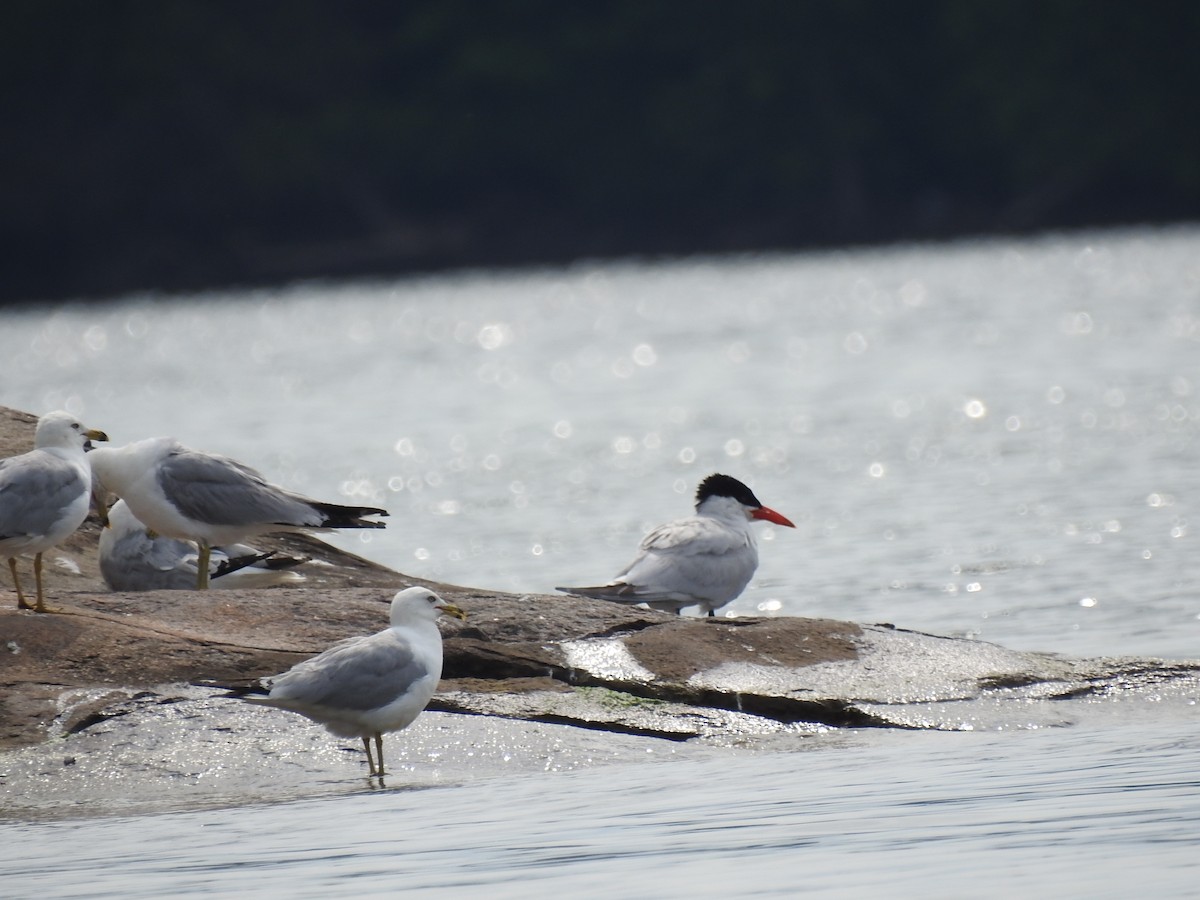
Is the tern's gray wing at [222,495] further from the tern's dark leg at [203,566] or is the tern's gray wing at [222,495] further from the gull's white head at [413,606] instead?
the gull's white head at [413,606]

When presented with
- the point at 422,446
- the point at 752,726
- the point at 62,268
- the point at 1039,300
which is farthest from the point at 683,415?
the point at 62,268

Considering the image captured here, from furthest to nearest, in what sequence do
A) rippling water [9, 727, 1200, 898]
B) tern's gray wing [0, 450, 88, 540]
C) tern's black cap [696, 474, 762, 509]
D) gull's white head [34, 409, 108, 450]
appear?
tern's black cap [696, 474, 762, 509], gull's white head [34, 409, 108, 450], tern's gray wing [0, 450, 88, 540], rippling water [9, 727, 1200, 898]

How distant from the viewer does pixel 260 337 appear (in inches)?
2238

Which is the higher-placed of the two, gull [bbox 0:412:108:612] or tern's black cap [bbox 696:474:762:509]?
tern's black cap [bbox 696:474:762:509]

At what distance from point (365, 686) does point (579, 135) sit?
3257 inches

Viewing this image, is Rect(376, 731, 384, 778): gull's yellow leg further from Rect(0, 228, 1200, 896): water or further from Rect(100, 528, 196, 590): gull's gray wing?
Rect(100, 528, 196, 590): gull's gray wing

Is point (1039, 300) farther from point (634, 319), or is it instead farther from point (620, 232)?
point (620, 232)

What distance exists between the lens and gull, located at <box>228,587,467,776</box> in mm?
8539

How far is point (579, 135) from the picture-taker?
90.1m

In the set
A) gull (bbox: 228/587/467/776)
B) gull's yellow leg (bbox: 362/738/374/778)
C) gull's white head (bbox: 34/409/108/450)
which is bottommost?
gull's yellow leg (bbox: 362/738/374/778)

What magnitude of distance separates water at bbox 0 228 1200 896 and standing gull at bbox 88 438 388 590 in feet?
9.14

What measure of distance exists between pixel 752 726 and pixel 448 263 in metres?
78.2

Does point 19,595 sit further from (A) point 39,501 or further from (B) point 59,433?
(B) point 59,433

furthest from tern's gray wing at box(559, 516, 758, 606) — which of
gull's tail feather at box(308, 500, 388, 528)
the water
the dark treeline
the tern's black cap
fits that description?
the dark treeline
